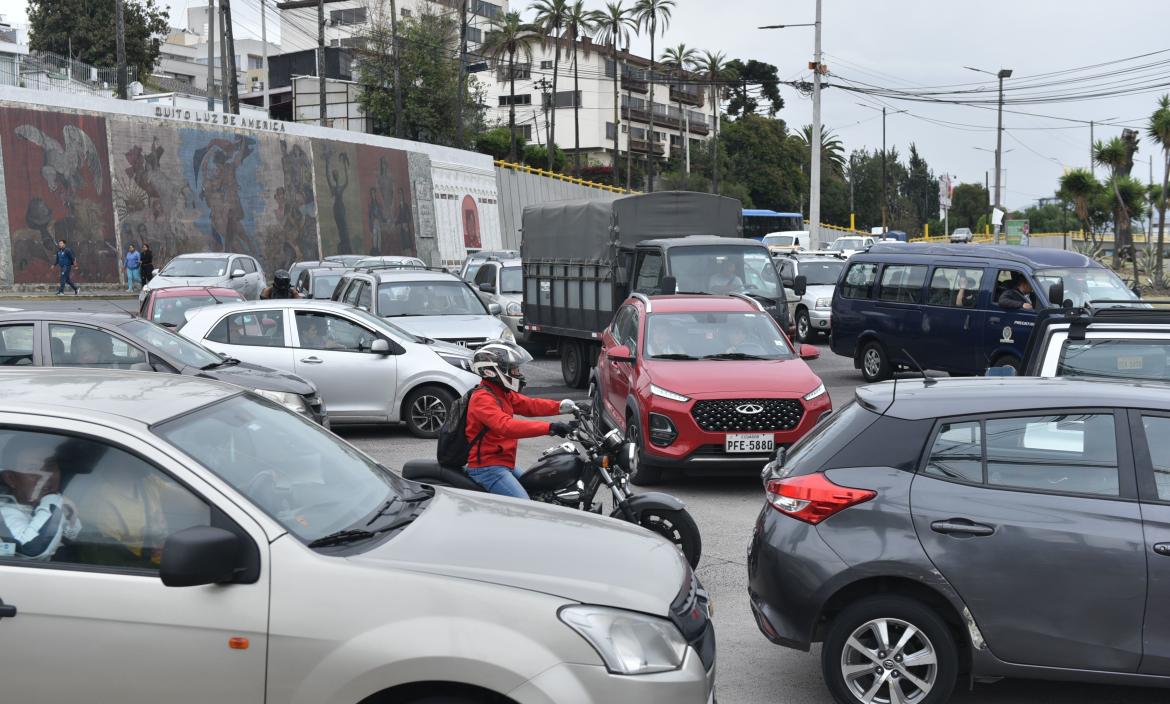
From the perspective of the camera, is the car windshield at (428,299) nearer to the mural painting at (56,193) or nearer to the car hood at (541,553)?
the car hood at (541,553)

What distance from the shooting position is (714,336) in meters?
11.5

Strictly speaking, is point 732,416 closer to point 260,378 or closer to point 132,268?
point 260,378

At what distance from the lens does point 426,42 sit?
68750 mm

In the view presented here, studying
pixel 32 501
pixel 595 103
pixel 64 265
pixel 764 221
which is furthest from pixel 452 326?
pixel 595 103

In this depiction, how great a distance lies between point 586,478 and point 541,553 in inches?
121

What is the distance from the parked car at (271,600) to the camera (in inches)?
136

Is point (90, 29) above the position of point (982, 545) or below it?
above

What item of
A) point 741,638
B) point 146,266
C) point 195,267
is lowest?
point 741,638

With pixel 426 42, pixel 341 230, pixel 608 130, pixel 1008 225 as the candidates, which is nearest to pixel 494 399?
pixel 341 230

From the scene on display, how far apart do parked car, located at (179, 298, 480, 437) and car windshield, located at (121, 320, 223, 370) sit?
1505 millimetres

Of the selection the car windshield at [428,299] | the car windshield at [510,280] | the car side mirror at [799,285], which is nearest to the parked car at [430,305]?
the car windshield at [428,299]

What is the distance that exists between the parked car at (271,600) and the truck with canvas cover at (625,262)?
12944mm

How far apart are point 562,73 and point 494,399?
92.7 m

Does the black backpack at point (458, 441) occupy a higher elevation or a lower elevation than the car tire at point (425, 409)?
higher
